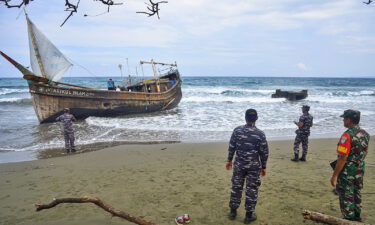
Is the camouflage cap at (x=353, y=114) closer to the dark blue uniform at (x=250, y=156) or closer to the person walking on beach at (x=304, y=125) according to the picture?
the dark blue uniform at (x=250, y=156)

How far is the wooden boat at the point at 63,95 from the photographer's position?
14375 millimetres

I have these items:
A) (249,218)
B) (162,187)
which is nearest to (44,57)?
(162,187)

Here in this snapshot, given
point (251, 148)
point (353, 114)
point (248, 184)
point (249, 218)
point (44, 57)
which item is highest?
point (44, 57)

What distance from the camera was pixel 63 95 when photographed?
15812 mm

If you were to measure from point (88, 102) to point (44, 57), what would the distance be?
3.61m

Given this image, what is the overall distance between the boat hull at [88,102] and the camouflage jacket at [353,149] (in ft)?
50.4

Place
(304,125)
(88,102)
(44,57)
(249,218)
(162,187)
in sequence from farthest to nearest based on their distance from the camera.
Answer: (88,102), (44,57), (304,125), (162,187), (249,218)

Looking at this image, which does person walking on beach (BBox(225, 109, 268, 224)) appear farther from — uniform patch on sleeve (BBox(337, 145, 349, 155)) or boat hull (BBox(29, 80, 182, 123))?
boat hull (BBox(29, 80, 182, 123))

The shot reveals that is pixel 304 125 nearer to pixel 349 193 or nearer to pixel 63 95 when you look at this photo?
pixel 349 193

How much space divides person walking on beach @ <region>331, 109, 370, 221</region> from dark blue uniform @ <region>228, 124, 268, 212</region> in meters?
0.90

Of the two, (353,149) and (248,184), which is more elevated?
(353,149)

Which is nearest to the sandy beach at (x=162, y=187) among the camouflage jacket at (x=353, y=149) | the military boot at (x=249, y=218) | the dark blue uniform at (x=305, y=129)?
the military boot at (x=249, y=218)

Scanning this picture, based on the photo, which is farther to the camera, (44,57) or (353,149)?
(44,57)

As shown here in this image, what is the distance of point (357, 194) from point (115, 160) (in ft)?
19.7
